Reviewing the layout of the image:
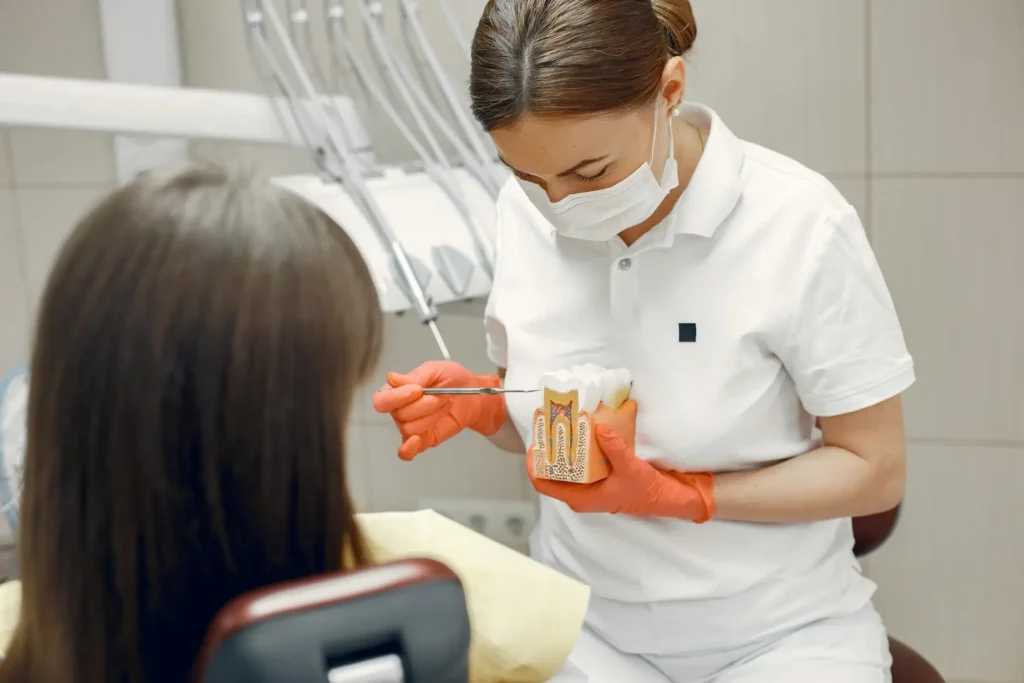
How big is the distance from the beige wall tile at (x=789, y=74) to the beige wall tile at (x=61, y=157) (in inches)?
43.9

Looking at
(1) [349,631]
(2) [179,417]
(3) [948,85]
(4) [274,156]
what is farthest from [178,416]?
(3) [948,85]

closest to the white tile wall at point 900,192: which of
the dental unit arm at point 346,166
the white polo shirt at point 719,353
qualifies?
the dental unit arm at point 346,166

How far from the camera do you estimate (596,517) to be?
1.25m

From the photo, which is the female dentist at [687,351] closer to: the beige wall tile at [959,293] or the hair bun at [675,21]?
the hair bun at [675,21]

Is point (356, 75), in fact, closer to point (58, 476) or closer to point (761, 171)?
point (761, 171)

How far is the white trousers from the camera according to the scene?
1141 millimetres

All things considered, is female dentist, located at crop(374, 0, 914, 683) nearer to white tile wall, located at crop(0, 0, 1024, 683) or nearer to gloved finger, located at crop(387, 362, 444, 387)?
gloved finger, located at crop(387, 362, 444, 387)

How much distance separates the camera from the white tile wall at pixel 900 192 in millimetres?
1626

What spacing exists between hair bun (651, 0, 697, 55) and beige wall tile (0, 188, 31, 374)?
1.43 m

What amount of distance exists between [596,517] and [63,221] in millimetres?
1289

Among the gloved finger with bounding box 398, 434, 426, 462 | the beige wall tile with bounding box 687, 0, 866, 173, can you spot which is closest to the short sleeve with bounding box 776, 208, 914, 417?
the gloved finger with bounding box 398, 434, 426, 462

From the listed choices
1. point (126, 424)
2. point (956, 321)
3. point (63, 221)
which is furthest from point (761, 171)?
point (63, 221)

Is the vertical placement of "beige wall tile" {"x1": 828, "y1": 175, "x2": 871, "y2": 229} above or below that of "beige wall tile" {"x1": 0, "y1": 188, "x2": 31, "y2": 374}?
above

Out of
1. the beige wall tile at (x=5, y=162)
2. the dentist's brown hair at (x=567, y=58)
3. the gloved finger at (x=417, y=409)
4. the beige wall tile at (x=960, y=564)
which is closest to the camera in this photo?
the dentist's brown hair at (x=567, y=58)
